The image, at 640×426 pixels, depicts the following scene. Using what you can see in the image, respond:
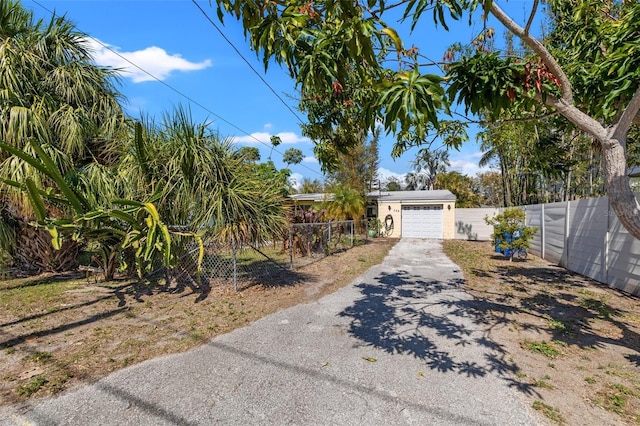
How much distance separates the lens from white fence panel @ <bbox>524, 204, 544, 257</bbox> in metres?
11.2

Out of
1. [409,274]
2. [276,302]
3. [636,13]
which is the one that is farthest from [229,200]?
[636,13]

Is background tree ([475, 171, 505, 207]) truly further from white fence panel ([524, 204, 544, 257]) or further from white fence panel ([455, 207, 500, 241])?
white fence panel ([524, 204, 544, 257])

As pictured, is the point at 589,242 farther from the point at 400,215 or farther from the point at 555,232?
the point at 400,215

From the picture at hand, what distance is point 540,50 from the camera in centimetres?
303

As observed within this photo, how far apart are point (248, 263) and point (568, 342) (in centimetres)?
764

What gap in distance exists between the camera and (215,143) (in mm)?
6383

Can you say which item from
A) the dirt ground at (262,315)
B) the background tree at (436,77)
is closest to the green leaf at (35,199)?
the dirt ground at (262,315)

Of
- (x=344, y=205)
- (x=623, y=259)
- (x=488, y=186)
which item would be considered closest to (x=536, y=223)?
(x=623, y=259)

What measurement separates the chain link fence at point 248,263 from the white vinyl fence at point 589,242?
6581 millimetres

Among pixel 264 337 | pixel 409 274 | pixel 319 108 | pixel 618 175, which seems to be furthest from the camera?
pixel 409 274

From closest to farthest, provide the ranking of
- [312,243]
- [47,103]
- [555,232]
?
[47,103] → [555,232] → [312,243]

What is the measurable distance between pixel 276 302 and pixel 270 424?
3378 millimetres

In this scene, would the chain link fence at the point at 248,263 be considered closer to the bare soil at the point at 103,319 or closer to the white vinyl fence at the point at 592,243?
the bare soil at the point at 103,319

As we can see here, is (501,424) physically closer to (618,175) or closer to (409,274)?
(618,175)
